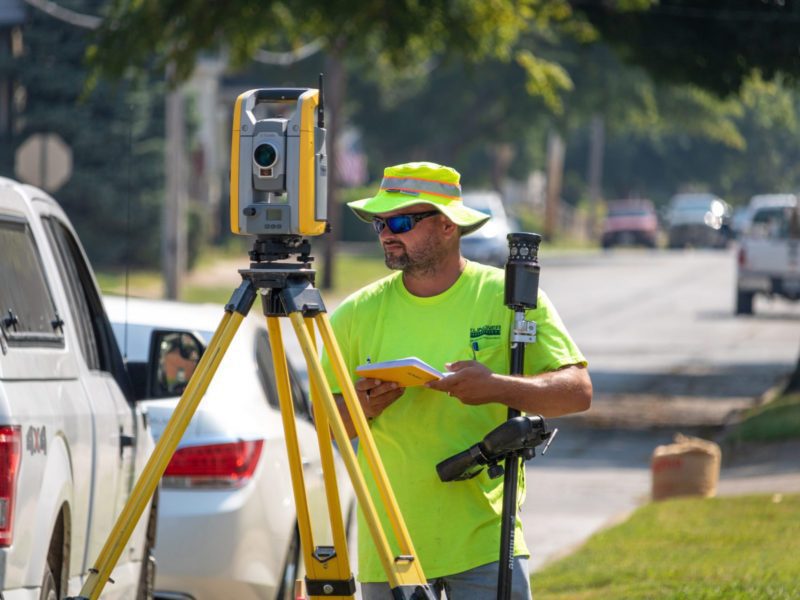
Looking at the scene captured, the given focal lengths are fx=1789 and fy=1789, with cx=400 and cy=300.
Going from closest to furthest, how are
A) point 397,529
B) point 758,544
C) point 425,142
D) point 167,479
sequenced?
point 397,529, point 167,479, point 758,544, point 425,142

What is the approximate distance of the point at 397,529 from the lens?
431cm

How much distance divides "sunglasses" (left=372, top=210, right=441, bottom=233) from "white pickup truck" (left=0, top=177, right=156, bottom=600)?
1.06 m

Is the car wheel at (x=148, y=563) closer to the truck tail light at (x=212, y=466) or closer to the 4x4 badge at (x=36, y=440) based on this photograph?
the truck tail light at (x=212, y=466)

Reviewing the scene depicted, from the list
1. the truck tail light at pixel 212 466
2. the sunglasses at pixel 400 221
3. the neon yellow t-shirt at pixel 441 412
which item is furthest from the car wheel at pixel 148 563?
the sunglasses at pixel 400 221

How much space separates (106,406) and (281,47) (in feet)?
157

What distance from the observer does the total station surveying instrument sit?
428 centimetres

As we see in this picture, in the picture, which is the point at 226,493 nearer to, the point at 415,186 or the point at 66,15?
the point at 415,186

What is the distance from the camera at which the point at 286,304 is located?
4371 millimetres

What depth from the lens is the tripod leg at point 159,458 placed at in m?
4.27

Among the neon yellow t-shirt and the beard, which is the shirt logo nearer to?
the neon yellow t-shirt

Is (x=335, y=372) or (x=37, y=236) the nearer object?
(x=335, y=372)

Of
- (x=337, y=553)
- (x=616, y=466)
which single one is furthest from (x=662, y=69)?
(x=337, y=553)

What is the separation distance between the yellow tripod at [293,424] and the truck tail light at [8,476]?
38cm

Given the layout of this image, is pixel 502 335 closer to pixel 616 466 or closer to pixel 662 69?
pixel 616 466
